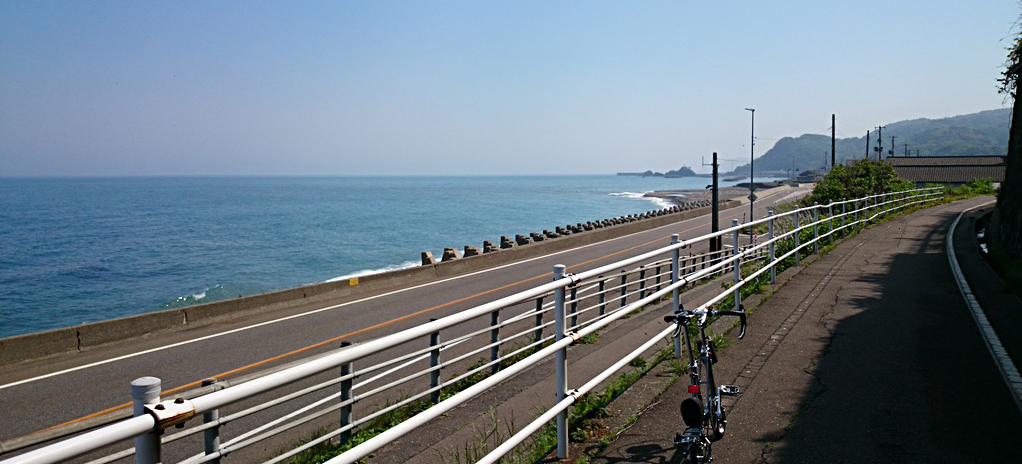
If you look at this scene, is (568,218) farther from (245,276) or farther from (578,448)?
(578,448)

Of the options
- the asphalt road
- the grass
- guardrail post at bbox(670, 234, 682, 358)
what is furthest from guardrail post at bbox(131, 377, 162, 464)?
the asphalt road

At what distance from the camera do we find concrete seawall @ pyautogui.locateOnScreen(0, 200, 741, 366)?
13094 mm

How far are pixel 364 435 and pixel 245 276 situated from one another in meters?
49.4

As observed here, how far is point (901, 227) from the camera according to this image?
26.4 metres

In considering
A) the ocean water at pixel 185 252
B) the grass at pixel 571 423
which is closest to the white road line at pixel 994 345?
the grass at pixel 571 423

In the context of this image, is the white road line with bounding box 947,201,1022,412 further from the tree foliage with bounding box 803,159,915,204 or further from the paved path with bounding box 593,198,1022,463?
the tree foliage with bounding box 803,159,915,204

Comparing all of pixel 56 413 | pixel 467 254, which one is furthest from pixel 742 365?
pixel 467 254

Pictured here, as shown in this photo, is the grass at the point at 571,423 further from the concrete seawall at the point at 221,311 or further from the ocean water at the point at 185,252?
the ocean water at the point at 185,252

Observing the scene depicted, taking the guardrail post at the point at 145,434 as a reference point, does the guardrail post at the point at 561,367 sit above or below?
below

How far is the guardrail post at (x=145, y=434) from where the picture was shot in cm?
203

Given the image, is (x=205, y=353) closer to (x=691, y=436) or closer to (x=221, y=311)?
(x=221, y=311)

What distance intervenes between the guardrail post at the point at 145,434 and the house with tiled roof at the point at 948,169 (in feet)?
316

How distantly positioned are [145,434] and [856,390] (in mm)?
6402

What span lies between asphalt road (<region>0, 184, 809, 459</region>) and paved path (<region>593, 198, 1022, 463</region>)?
26.8 feet
